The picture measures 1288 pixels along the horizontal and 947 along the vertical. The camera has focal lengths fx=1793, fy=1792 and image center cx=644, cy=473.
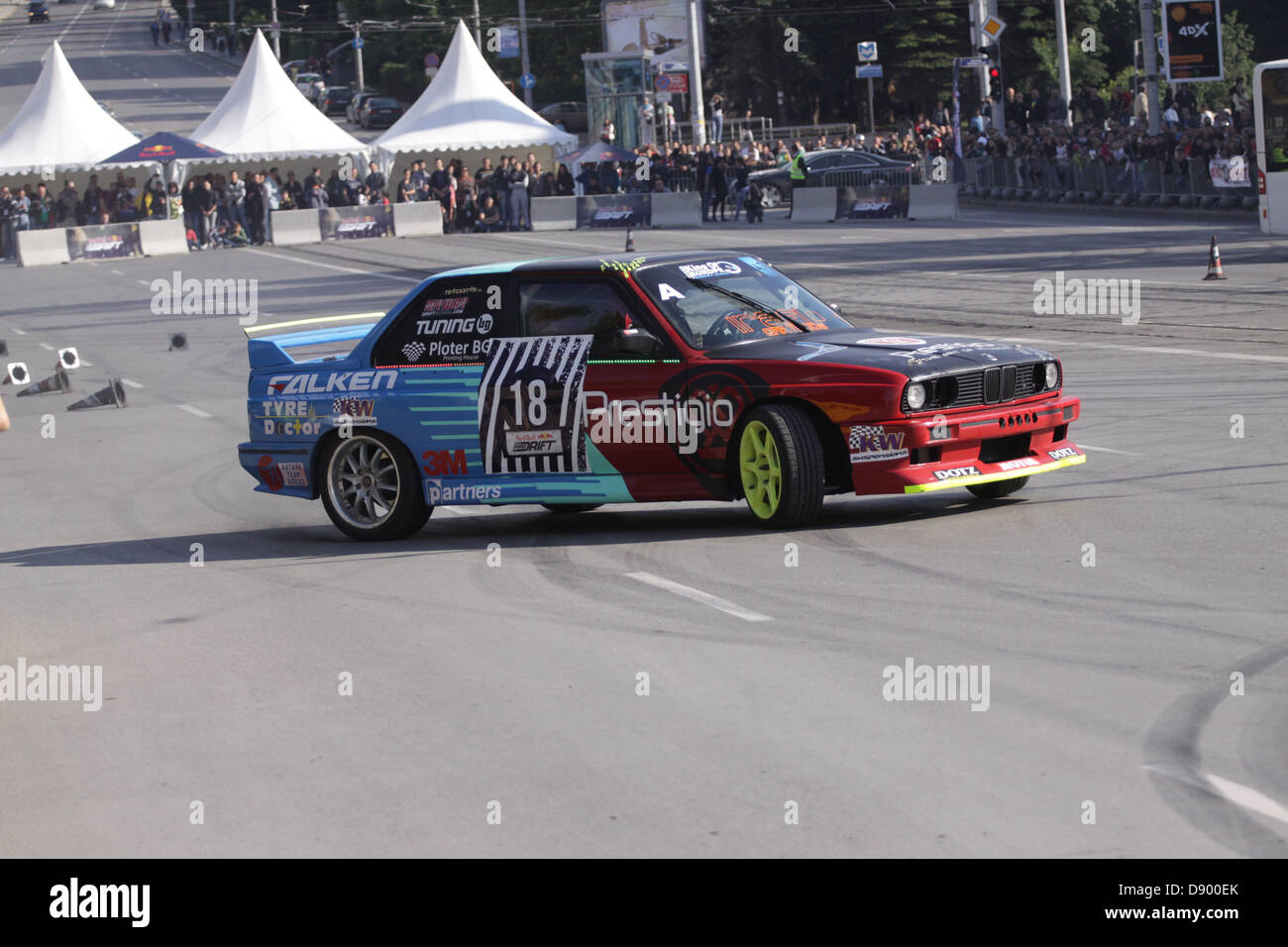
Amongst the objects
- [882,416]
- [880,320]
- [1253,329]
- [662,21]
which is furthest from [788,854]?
[662,21]

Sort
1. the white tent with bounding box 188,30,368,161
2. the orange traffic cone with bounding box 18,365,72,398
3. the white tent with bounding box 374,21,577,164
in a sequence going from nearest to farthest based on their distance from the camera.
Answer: the orange traffic cone with bounding box 18,365,72,398 → the white tent with bounding box 188,30,368,161 → the white tent with bounding box 374,21,577,164

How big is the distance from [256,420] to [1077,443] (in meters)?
5.69

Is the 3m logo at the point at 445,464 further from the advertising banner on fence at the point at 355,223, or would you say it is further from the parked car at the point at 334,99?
the parked car at the point at 334,99

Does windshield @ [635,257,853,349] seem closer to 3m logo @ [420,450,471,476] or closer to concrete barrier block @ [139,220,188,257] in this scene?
3m logo @ [420,450,471,476]

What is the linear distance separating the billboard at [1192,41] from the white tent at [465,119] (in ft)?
55.2

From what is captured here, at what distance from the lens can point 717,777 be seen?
18.9 ft

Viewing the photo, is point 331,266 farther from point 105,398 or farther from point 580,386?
point 580,386

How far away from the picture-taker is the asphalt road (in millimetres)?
5379

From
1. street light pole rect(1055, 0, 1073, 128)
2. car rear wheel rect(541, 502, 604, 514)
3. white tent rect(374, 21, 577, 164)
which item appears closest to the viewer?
car rear wheel rect(541, 502, 604, 514)

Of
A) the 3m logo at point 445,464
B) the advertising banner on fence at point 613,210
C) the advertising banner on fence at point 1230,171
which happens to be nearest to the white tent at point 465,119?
the advertising banner on fence at point 613,210

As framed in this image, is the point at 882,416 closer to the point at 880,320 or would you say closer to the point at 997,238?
the point at 880,320

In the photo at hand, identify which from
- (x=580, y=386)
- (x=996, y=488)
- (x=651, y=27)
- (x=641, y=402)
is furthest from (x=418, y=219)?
(x=641, y=402)

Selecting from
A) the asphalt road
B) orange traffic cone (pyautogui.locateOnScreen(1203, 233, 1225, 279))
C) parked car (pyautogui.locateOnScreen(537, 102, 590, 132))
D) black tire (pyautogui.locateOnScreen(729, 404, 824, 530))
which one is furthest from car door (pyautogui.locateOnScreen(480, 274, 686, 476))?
parked car (pyautogui.locateOnScreen(537, 102, 590, 132))

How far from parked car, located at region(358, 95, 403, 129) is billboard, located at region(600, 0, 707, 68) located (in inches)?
622
